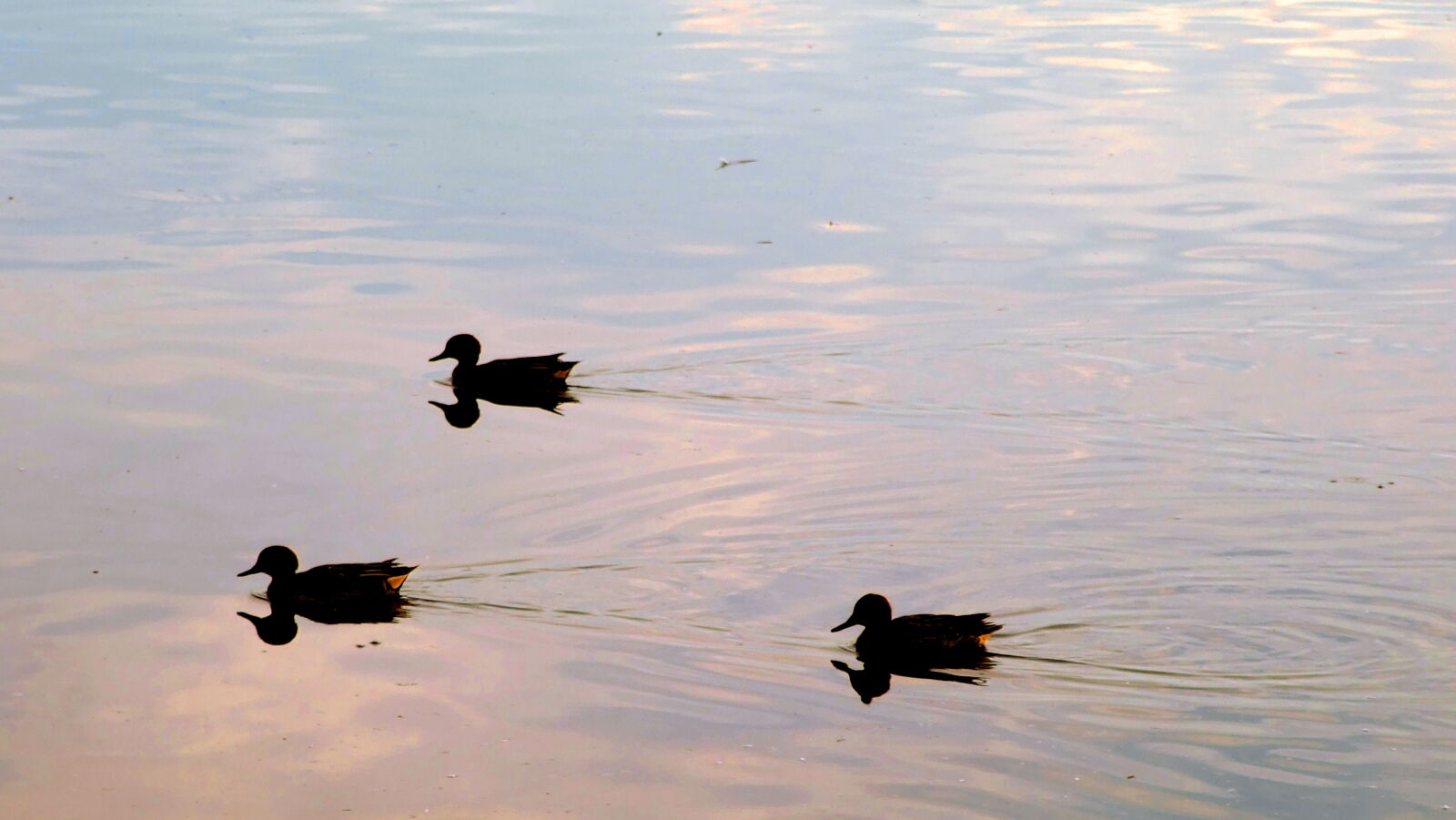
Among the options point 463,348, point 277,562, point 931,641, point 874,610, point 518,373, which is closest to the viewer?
point 931,641

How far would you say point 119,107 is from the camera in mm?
21422

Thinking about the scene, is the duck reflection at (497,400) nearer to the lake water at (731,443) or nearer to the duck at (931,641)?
the lake water at (731,443)

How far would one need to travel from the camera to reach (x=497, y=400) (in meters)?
13.0

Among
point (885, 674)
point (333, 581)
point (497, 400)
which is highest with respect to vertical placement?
point (333, 581)

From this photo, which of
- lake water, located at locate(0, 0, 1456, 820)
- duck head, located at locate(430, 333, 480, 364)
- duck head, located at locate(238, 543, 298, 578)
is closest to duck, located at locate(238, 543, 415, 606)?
duck head, located at locate(238, 543, 298, 578)

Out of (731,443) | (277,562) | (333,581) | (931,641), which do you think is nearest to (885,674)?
(931,641)

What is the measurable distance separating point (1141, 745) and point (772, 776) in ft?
4.97

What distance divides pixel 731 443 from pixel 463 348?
2.52 metres

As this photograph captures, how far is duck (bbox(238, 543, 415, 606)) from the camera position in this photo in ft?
31.6

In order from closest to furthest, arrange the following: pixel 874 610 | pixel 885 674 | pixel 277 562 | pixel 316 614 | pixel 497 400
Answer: pixel 885 674, pixel 874 610, pixel 316 614, pixel 277 562, pixel 497 400

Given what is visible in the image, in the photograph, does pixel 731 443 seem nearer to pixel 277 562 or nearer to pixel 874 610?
pixel 874 610

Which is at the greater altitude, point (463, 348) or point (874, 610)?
point (874, 610)

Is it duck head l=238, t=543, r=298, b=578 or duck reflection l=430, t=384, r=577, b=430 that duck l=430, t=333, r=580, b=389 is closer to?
duck reflection l=430, t=384, r=577, b=430

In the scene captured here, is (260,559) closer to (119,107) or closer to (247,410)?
(247,410)
